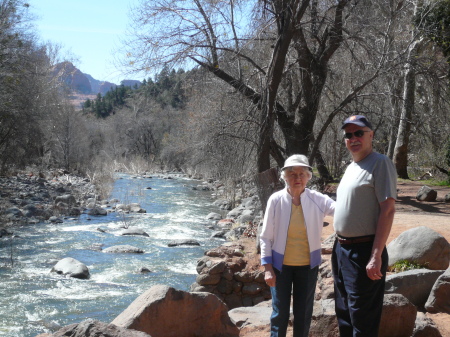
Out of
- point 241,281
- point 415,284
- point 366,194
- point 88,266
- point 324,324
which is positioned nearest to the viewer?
point 366,194

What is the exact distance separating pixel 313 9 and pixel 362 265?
966 cm

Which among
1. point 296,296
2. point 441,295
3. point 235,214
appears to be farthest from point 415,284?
point 235,214

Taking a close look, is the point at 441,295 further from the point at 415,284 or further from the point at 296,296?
the point at 296,296

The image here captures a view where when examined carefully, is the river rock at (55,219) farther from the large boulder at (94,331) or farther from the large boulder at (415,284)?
the large boulder at (94,331)

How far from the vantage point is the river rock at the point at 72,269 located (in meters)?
11.9

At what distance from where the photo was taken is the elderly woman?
406 centimetres

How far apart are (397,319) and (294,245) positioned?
1.70 meters

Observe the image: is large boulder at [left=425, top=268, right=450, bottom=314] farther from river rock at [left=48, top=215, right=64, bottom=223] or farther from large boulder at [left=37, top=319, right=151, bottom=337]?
river rock at [left=48, top=215, right=64, bottom=223]

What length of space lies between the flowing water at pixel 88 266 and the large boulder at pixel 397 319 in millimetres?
5602

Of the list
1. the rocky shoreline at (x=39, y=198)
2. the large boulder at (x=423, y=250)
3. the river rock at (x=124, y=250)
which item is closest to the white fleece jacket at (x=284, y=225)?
the large boulder at (x=423, y=250)

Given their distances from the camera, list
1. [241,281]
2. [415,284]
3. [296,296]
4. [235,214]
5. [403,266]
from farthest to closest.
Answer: [235,214]
[241,281]
[403,266]
[415,284]
[296,296]

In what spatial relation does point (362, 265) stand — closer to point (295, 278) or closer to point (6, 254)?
point (295, 278)

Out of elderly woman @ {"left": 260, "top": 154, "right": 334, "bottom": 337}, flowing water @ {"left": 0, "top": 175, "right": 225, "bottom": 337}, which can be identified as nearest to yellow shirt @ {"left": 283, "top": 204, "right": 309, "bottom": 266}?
elderly woman @ {"left": 260, "top": 154, "right": 334, "bottom": 337}

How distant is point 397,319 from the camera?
16.5 feet
